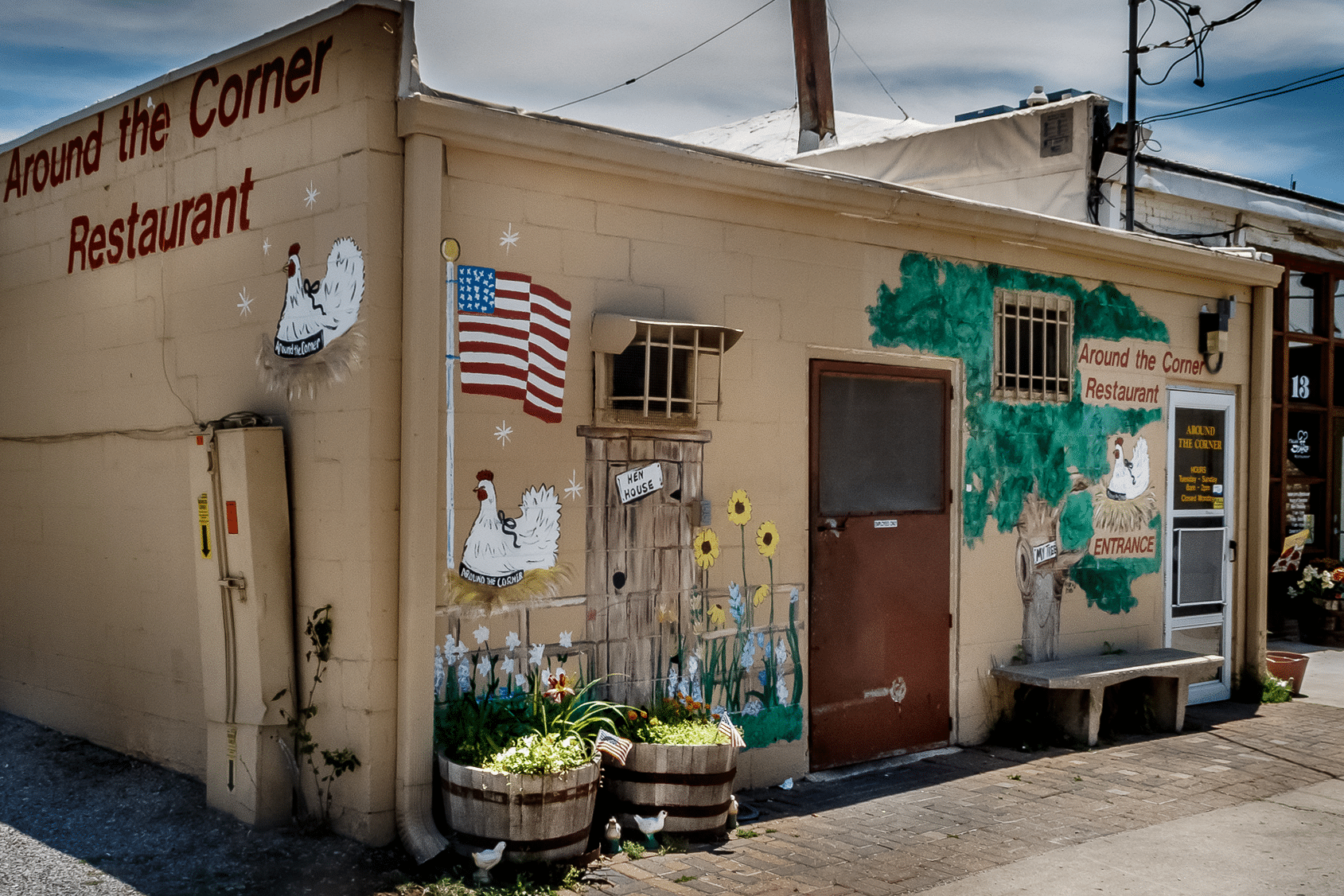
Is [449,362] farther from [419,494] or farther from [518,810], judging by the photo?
[518,810]

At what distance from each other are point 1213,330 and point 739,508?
5.08m

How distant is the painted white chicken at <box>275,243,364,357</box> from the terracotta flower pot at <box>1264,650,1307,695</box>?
8207 mm

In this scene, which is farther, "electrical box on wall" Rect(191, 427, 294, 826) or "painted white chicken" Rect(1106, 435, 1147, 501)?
"painted white chicken" Rect(1106, 435, 1147, 501)

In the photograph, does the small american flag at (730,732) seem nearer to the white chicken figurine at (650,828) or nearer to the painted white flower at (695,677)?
the painted white flower at (695,677)

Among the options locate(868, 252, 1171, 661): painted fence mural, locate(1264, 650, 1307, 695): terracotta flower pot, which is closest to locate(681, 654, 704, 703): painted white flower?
locate(868, 252, 1171, 661): painted fence mural

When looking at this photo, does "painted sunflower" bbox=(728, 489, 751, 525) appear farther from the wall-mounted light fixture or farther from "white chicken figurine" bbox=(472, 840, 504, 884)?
the wall-mounted light fixture

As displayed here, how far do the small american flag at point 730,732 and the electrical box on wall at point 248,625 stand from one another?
2.07 metres

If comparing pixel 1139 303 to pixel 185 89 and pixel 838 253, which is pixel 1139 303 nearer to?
pixel 838 253

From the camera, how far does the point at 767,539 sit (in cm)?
676

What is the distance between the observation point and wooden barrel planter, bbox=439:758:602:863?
4.99m

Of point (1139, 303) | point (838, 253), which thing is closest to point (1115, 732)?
point (1139, 303)

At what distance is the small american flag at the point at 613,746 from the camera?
5.48 metres

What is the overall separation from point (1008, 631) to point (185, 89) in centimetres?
610

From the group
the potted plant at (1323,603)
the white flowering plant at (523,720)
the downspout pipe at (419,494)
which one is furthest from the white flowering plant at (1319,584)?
the downspout pipe at (419,494)
